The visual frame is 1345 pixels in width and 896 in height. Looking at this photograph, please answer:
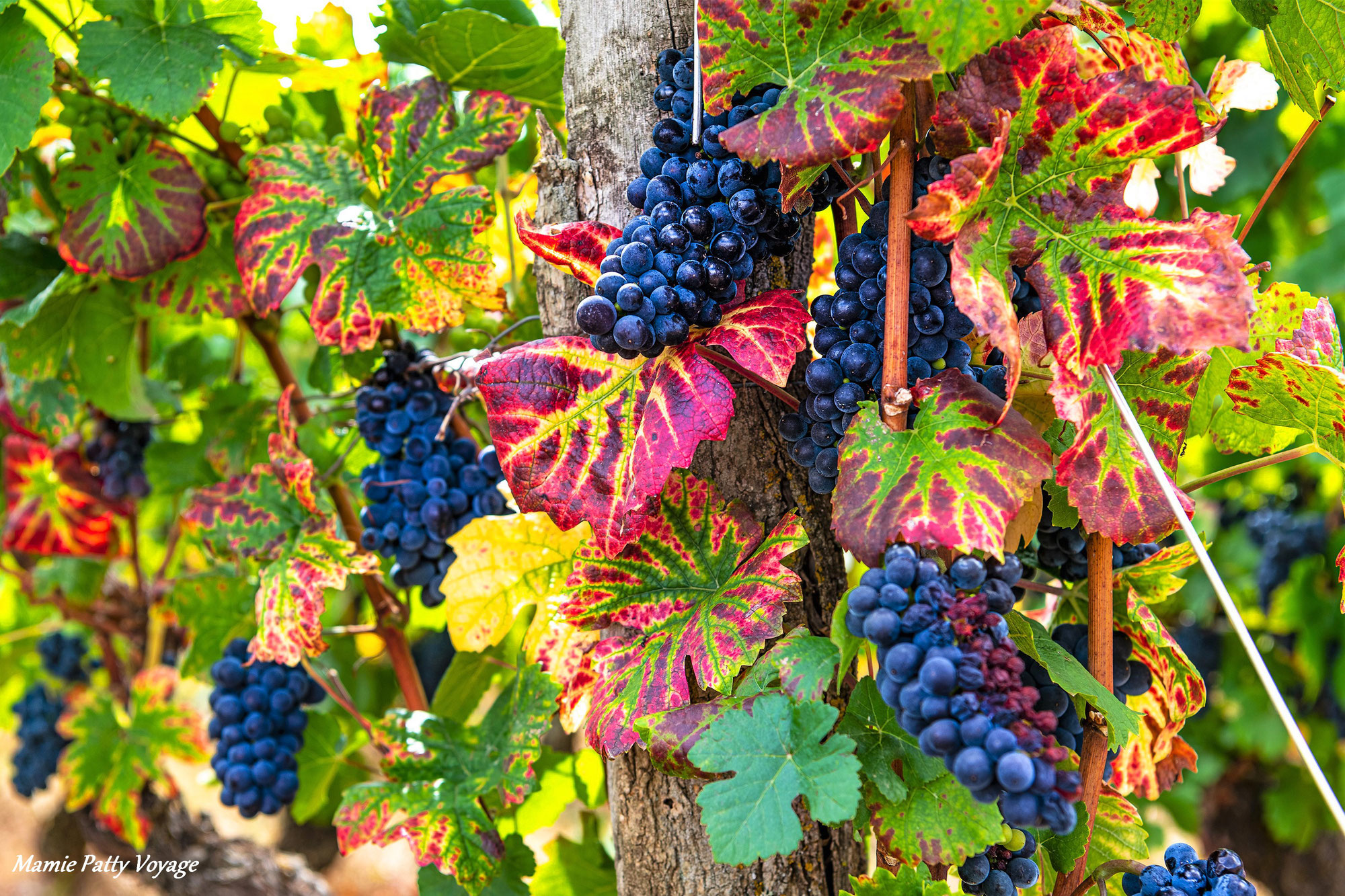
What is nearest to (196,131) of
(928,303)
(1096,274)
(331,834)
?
(928,303)

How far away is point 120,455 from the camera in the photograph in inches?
68.0

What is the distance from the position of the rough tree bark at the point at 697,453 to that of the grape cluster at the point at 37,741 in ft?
6.15

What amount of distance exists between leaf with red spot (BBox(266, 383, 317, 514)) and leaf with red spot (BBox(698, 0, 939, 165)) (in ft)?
2.48

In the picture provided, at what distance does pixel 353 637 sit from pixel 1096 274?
1.98 meters

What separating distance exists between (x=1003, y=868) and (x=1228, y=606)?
0.30 meters

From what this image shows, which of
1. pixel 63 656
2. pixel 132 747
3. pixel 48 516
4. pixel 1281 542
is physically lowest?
pixel 1281 542

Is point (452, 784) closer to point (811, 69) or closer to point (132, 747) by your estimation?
point (811, 69)

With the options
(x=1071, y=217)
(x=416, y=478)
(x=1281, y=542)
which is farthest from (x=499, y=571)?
(x=1281, y=542)

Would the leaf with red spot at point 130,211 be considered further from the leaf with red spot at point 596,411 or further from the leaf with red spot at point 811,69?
the leaf with red spot at point 811,69

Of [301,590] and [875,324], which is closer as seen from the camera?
[875,324]

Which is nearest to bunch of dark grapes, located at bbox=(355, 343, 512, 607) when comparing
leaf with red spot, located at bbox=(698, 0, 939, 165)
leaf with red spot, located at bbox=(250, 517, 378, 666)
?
leaf with red spot, located at bbox=(250, 517, 378, 666)

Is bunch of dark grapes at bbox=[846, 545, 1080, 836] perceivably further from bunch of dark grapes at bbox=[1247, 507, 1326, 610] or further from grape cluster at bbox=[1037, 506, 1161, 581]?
bunch of dark grapes at bbox=[1247, 507, 1326, 610]

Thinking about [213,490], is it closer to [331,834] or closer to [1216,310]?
[1216,310]

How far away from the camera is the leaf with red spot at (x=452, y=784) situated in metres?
1.04
